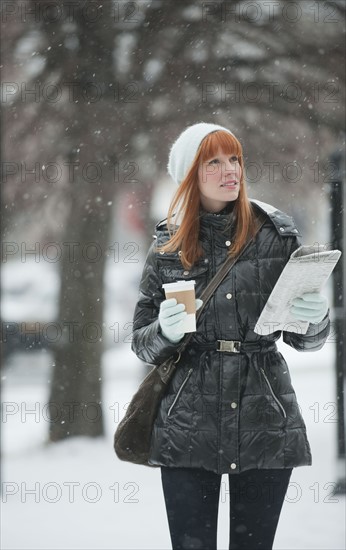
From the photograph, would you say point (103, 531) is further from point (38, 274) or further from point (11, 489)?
point (38, 274)

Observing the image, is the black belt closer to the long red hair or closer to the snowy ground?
the long red hair

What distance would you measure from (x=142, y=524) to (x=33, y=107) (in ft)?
12.0

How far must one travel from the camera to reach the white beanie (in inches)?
120

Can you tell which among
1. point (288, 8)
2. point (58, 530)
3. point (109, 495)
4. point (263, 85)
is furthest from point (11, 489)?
point (288, 8)

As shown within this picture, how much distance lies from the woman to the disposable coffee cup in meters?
0.03

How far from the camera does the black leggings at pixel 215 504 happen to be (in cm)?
295

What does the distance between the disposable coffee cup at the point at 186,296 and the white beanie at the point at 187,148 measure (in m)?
0.46

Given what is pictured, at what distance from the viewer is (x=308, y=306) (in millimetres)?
2838

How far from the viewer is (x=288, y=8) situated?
7.27m

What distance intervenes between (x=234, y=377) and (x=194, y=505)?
449 millimetres

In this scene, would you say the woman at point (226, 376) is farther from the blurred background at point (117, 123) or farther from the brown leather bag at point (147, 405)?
the blurred background at point (117, 123)

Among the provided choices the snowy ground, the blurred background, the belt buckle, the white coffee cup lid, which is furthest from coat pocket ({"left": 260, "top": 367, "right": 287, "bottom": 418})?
the blurred background

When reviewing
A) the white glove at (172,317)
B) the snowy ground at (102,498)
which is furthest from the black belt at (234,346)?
the snowy ground at (102,498)

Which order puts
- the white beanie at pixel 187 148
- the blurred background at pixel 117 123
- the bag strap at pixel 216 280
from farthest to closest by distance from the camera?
the blurred background at pixel 117 123 < the white beanie at pixel 187 148 < the bag strap at pixel 216 280
